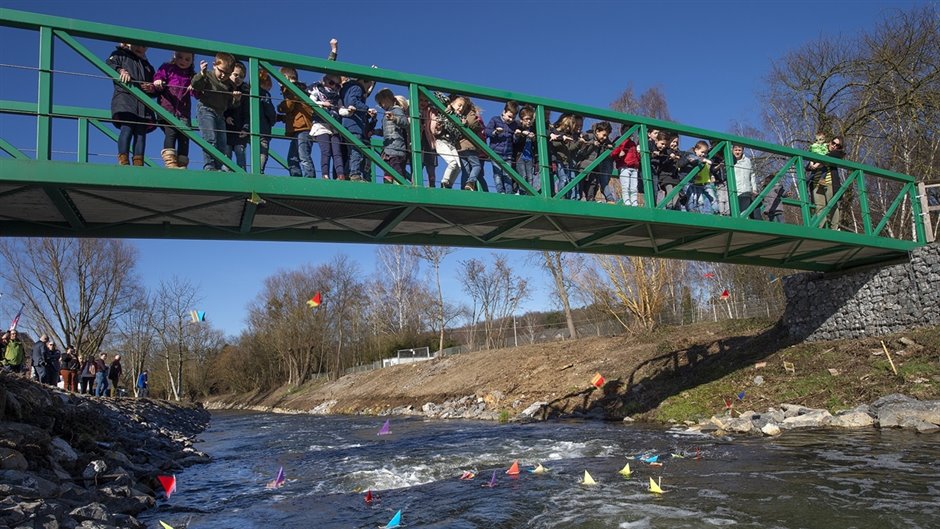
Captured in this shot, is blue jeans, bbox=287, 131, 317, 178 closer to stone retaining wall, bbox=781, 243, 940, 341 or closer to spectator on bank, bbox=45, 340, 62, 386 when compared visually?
stone retaining wall, bbox=781, 243, 940, 341

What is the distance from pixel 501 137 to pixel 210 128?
4.69 m

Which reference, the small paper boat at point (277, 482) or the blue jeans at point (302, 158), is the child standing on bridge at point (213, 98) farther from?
the small paper boat at point (277, 482)

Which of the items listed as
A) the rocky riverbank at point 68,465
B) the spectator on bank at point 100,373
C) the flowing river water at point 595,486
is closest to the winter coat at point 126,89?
the rocky riverbank at point 68,465

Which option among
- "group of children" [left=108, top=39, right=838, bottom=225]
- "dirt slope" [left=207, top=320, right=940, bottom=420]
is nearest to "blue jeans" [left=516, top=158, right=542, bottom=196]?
"group of children" [left=108, top=39, right=838, bottom=225]

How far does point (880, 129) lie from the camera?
23.8 meters

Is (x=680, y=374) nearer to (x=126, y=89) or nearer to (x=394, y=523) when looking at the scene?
(x=394, y=523)

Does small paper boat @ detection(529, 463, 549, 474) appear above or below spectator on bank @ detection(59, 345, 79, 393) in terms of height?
below

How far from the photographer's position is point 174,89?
26.9 feet

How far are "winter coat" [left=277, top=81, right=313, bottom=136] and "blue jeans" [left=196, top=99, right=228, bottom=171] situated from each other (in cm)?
104

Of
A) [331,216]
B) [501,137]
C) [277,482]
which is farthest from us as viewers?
[501,137]

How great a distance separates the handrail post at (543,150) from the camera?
405 inches

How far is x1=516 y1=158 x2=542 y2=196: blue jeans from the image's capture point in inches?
424

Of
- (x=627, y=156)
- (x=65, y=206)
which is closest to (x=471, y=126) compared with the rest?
(x=627, y=156)

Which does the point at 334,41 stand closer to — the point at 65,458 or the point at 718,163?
the point at 65,458
